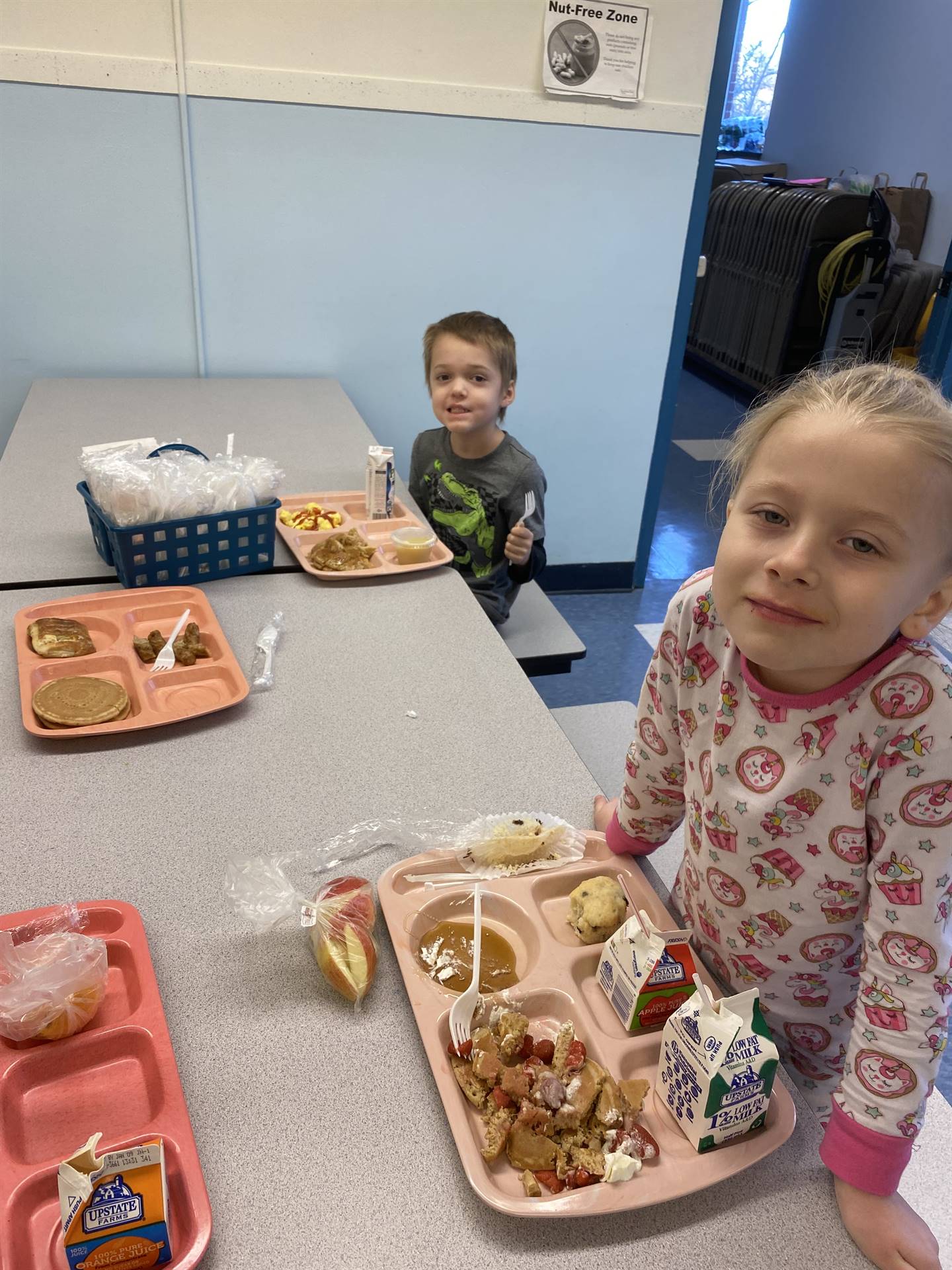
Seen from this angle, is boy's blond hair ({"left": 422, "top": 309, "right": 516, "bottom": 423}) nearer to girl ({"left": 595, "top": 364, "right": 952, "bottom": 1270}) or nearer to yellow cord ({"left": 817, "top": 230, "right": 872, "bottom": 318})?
girl ({"left": 595, "top": 364, "right": 952, "bottom": 1270})

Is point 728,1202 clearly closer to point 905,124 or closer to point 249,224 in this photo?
point 249,224

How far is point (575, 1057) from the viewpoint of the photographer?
750mm

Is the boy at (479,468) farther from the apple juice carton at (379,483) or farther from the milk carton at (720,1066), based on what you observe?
the milk carton at (720,1066)

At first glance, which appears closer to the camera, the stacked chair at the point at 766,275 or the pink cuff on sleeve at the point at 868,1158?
the pink cuff on sleeve at the point at 868,1158

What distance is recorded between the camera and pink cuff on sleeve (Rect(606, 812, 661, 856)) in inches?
37.9

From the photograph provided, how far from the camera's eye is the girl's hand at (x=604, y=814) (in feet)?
3.30

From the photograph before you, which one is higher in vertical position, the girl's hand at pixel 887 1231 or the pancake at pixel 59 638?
the pancake at pixel 59 638

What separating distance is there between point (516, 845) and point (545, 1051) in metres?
0.23

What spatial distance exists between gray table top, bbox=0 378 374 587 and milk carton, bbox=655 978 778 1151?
1.13 metres

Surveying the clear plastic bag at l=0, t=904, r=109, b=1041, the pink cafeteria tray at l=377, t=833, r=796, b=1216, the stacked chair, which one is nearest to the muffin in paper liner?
the pink cafeteria tray at l=377, t=833, r=796, b=1216

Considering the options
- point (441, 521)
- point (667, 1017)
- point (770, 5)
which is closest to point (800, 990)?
point (667, 1017)

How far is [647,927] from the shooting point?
771mm

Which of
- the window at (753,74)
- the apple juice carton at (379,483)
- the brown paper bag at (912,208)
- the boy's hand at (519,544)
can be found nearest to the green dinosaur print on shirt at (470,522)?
the boy's hand at (519,544)

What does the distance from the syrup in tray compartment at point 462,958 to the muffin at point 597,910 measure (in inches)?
2.9
